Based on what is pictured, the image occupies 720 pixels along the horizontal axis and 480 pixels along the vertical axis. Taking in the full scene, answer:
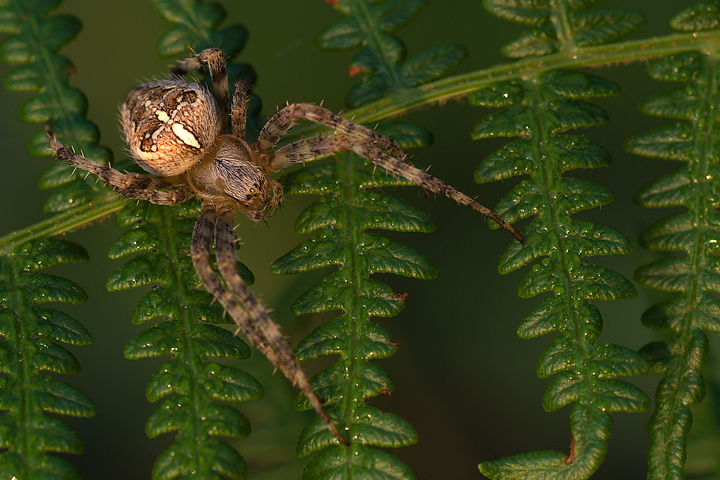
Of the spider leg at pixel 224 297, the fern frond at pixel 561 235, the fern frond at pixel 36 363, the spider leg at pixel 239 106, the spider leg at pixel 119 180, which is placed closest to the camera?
the fern frond at pixel 561 235

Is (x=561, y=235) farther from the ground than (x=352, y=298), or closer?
farther from the ground

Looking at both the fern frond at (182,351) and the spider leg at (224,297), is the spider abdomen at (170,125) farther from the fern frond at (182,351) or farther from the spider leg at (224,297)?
the spider leg at (224,297)

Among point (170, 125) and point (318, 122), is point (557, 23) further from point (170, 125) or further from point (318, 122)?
point (170, 125)

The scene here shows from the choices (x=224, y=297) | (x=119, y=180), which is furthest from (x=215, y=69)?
(x=224, y=297)

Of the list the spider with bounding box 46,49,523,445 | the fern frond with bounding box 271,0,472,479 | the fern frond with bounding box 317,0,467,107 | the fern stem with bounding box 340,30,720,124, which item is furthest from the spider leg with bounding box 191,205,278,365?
the fern frond with bounding box 317,0,467,107

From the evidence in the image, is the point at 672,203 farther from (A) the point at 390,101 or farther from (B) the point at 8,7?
(B) the point at 8,7

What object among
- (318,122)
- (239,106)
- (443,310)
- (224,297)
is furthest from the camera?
(443,310)

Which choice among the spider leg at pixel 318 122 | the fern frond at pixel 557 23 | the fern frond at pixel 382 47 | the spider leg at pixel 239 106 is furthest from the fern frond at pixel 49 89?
the fern frond at pixel 557 23
